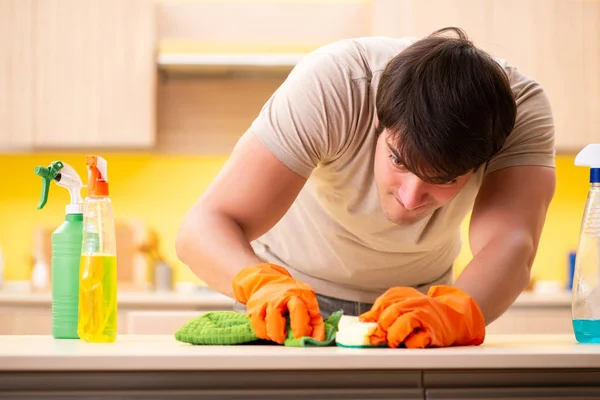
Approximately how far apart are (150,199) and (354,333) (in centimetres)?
286

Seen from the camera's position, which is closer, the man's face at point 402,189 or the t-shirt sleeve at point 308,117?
the man's face at point 402,189

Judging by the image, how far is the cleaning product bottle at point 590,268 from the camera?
1.18 m

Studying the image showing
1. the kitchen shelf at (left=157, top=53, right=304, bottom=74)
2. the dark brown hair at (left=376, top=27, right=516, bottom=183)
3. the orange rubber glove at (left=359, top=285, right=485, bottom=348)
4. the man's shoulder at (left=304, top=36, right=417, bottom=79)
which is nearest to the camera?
the orange rubber glove at (left=359, top=285, right=485, bottom=348)

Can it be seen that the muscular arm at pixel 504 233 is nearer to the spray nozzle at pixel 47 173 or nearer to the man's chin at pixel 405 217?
the man's chin at pixel 405 217

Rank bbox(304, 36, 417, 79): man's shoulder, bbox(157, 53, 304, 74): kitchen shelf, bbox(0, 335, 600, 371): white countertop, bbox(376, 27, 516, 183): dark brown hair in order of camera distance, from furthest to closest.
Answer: bbox(157, 53, 304, 74): kitchen shelf → bbox(304, 36, 417, 79): man's shoulder → bbox(376, 27, 516, 183): dark brown hair → bbox(0, 335, 600, 371): white countertop

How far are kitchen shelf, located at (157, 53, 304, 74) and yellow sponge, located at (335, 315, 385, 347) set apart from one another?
2510mm

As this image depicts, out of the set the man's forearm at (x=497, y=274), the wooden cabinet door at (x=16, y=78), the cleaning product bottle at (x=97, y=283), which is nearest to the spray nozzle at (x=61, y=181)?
the cleaning product bottle at (x=97, y=283)

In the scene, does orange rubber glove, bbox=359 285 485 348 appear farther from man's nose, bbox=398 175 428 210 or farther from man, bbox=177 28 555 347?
man's nose, bbox=398 175 428 210

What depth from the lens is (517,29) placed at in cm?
363

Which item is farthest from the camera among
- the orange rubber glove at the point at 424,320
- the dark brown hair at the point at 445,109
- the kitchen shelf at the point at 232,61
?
the kitchen shelf at the point at 232,61

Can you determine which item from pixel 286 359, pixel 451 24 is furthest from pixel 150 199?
pixel 286 359

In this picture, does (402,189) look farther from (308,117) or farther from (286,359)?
(286,359)

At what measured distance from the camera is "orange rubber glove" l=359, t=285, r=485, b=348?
105cm

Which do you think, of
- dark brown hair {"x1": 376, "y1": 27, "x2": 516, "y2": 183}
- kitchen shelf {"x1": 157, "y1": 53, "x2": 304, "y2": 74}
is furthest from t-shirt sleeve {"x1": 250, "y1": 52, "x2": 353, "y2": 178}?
kitchen shelf {"x1": 157, "y1": 53, "x2": 304, "y2": 74}
